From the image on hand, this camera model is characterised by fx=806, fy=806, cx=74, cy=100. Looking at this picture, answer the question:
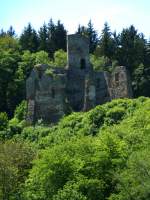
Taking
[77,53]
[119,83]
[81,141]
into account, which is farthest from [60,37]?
[81,141]

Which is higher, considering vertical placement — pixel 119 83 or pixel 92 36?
pixel 92 36

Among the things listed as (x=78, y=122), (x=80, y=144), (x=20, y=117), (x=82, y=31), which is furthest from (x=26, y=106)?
(x=82, y=31)

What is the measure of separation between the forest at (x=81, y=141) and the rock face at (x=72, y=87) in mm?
1391

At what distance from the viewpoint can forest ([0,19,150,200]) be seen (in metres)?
50.5

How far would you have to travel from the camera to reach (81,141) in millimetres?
55000

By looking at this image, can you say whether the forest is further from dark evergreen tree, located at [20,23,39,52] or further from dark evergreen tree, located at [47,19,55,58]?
dark evergreen tree, located at [20,23,39,52]

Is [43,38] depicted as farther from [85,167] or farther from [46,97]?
[85,167]

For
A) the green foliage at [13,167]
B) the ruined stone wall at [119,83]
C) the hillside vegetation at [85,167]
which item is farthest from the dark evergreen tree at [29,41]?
the green foliage at [13,167]

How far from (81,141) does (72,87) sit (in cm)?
1685

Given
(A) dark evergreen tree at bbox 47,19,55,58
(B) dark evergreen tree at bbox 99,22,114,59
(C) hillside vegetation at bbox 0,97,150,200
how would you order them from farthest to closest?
(A) dark evergreen tree at bbox 47,19,55,58 < (B) dark evergreen tree at bbox 99,22,114,59 < (C) hillside vegetation at bbox 0,97,150,200

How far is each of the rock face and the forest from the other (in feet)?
4.56

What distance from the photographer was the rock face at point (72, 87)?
227ft

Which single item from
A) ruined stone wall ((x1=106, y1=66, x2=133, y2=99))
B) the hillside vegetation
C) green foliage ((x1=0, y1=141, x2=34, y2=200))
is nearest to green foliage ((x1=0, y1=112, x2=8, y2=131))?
the hillside vegetation

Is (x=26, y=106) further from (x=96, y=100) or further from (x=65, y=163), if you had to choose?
(x=65, y=163)
